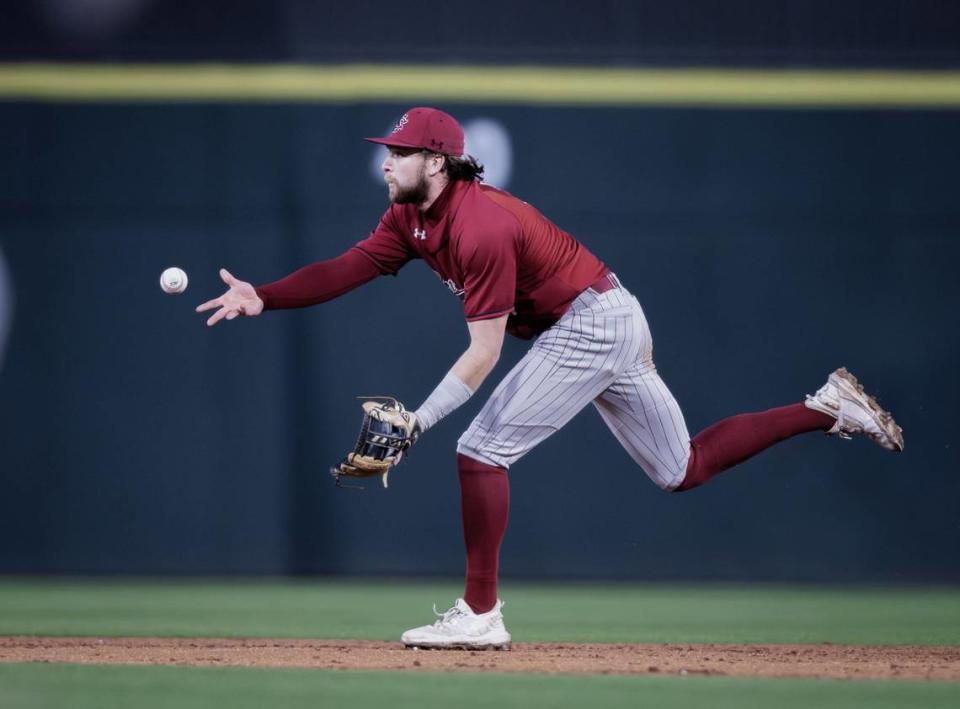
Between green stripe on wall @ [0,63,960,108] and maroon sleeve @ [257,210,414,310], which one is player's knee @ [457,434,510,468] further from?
green stripe on wall @ [0,63,960,108]

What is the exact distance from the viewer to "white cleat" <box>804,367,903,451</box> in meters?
4.88

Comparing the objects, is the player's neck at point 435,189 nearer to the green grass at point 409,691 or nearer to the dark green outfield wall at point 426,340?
the green grass at point 409,691

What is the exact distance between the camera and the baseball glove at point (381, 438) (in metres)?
4.23

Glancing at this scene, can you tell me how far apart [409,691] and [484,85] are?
397 centimetres

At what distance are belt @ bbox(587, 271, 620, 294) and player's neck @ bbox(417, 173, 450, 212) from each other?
1.82 feet

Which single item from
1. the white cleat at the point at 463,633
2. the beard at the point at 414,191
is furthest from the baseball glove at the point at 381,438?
the beard at the point at 414,191

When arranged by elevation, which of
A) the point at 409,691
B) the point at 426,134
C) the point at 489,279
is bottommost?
the point at 409,691

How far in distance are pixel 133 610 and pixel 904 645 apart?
286 centimetres

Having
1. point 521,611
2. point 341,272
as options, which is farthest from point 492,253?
point 521,611

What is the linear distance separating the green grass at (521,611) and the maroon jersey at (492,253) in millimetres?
1165

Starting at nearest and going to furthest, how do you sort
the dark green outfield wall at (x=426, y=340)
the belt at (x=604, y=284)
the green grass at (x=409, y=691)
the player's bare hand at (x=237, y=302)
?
the green grass at (x=409, y=691) < the player's bare hand at (x=237, y=302) < the belt at (x=604, y=284) < the dark green outfield wall at (x=426, y=340)

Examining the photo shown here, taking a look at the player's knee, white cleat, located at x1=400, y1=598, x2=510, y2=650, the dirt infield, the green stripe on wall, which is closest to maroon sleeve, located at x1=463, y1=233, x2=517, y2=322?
the player's knee

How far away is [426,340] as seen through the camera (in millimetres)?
6965

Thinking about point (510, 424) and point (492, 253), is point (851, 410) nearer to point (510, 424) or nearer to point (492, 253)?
point (510, 424)
